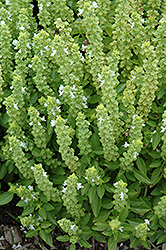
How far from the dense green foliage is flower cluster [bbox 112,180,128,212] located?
0.01 metres

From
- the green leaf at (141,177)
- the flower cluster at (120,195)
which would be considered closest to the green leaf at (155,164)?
the green leaf at (141,177)

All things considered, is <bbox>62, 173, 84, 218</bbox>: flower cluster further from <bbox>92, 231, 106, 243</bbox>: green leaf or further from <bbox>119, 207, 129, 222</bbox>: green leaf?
<bbox>119, 207, 129, 222</bbox>: green leaf

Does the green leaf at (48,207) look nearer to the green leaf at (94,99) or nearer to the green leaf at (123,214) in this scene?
the green leaf at (123,214)

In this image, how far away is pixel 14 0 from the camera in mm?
4121

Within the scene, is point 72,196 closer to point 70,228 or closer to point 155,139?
point 70,228

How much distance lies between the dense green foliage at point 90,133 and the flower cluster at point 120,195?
0.4 inches

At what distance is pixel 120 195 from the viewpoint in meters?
3.06

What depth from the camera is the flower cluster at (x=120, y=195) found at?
3007 millimetres

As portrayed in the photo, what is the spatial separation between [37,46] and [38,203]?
1773mm

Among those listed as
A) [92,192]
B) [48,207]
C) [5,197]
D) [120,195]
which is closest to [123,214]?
[120,195]

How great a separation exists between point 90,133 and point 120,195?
2.29 feet

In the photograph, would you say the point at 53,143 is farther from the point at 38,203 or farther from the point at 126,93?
the point at 126,93

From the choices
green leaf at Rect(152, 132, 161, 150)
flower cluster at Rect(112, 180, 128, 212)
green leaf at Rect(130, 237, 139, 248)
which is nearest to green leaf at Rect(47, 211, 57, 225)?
flower cluster at Rect(112, 180, 128, 212)

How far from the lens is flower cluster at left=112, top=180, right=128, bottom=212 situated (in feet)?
9.86
